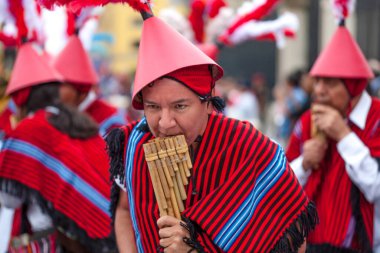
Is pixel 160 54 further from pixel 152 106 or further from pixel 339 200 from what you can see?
pixel 339 200

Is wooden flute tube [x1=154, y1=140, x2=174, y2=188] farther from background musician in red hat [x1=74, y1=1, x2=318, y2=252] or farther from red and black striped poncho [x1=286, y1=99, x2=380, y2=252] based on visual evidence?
red and black striped poncho [x1=286, y1=99, x2=380, y2=252]

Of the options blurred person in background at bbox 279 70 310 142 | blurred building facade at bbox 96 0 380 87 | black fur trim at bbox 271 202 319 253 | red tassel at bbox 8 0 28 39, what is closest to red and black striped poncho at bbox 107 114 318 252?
black fur trim at bbox 271 202 319 253

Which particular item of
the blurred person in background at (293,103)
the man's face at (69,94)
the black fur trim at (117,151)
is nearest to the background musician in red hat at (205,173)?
the black fur trim at (117,151)

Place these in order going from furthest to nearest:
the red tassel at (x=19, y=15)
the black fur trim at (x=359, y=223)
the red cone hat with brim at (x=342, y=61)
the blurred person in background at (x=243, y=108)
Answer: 1. the blurred person in background at (x=243, y=108)
2. the red tassel at (x=19, y=15)
3. the red cone hat with brim at (x=342, y=61)
4. the black fur trim at (x=359, y=223)

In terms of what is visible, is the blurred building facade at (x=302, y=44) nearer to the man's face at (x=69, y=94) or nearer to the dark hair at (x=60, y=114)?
the man's face at (x=69, y=94)

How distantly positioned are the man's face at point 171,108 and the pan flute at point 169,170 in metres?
0.05

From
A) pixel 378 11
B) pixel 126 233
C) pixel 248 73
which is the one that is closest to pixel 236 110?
pixel 378 11

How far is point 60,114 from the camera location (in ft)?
12.4

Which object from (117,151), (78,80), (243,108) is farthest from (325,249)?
(243,108)

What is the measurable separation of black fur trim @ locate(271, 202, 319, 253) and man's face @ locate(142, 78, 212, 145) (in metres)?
0.54

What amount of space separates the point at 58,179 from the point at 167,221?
1.46 meters

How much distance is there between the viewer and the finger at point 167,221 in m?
2.32

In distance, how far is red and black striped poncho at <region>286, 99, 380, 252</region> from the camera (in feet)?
11.4

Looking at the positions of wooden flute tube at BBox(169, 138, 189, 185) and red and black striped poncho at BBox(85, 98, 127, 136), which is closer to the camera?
wooden flute tube at BBox(169, 138, 189, 185)
